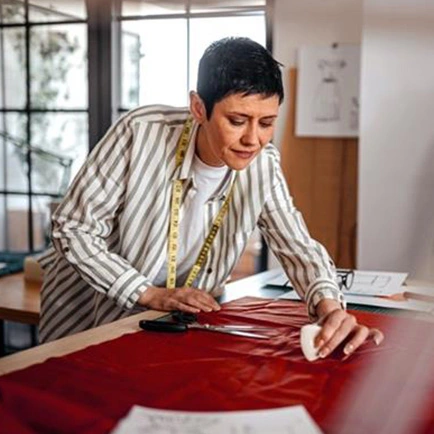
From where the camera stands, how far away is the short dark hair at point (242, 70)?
70 centimetres

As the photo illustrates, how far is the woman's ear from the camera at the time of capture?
759mm

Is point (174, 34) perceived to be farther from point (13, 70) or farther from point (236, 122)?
point (13, 70)

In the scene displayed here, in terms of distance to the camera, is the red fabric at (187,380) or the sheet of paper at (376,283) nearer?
the red fabric at (187,380)

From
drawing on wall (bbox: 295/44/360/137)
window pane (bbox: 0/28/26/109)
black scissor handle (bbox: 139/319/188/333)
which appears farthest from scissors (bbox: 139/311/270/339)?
window pane (bbox: 0/28/26/109)

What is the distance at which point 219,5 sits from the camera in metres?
0.26

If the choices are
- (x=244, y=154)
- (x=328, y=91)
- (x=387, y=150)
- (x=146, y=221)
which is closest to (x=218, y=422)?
(x=244, y=154)

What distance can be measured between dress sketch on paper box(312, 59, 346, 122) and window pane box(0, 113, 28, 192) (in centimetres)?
91

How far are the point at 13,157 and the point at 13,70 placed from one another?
11.0 inches

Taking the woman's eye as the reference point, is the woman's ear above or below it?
above

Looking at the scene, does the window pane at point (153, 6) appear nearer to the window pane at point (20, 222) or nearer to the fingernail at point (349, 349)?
the fingernail at point (349, 349)

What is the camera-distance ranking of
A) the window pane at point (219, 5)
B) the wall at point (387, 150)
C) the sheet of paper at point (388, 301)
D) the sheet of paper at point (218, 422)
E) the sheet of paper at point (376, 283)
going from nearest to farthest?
1. the window pane at point (219, 5)
2. the sheet of paper at point (218, 422)
3. the sheet of paper at point (388, 301)
4. the sheet of paper at point (376, 283)
5. the wall at point (387, 150)

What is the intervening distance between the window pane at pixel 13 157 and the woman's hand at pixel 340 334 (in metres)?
1.66

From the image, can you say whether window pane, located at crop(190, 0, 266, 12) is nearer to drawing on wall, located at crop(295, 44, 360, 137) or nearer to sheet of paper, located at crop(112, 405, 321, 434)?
sheet of paper, located at crop(112, 405, 321, 434)

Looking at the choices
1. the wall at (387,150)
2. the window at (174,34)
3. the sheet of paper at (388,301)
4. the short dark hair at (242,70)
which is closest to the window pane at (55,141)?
the window at (174,34)
